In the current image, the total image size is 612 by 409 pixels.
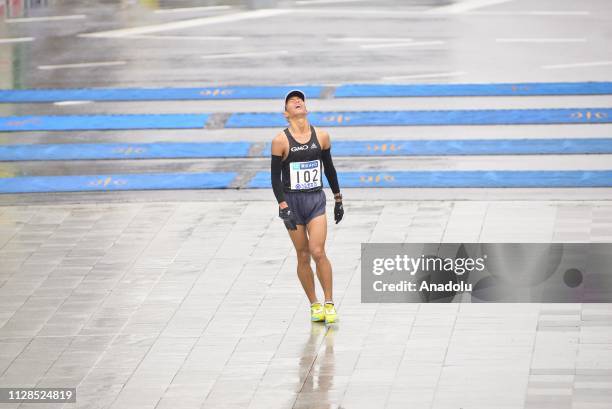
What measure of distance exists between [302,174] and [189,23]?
1692 cm

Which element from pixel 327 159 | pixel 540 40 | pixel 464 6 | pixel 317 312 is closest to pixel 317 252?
pixel 317 312

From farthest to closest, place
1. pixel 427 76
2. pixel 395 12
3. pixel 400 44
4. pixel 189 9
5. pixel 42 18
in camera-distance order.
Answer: pixel 189 9 → pixel 42 18 → pixel 395 12 → pixel 400 44 → pixel 427 76

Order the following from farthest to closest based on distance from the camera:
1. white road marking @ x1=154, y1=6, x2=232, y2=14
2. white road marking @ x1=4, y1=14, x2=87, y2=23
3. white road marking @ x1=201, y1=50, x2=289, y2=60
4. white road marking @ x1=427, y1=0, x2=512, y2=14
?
white road marking @ x1=154, y1=6, x2=232, y2=14
white road marking @ x1=4, y1=14, x2=87, y2=23
white road marking @ x1=427, y1=0, x2=512, y2=14
white road marking @ x1=201, y1=50, x2=289, y2=60

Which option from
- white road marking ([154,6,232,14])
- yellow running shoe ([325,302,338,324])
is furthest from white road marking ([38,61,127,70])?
yellow running shoe ([325,302,338,324])

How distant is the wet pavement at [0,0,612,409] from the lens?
11719mm

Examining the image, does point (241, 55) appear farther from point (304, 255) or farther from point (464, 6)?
point (304, 255)

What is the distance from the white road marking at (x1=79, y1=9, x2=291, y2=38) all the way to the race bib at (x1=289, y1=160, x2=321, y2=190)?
52.2 feet

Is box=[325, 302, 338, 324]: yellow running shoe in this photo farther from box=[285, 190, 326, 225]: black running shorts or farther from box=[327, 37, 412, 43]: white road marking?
box=[327, 37, 412, 43]: white road marking

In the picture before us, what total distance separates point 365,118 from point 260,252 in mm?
6118

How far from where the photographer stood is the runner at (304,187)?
1292 centimetres

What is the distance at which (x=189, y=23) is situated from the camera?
29.4 metres

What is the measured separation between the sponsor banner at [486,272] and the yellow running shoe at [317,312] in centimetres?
73

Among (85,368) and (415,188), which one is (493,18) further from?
(85,368)

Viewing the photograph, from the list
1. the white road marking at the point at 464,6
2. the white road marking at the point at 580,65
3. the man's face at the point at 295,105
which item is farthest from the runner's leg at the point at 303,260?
the white road marking at the point at 464,6
